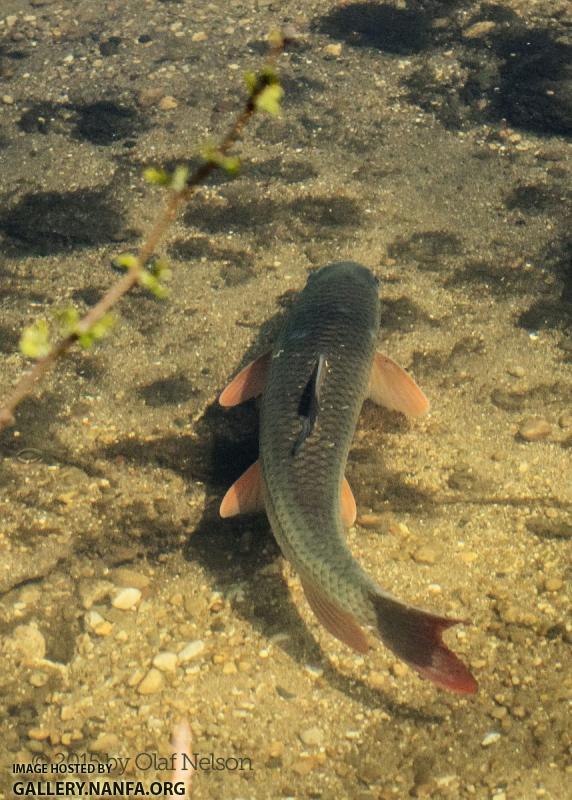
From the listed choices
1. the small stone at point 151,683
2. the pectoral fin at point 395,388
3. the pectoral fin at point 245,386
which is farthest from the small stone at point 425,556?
the small stone at point 151,683

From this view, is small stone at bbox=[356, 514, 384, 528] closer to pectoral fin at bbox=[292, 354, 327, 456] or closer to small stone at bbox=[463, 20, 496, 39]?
pectoral fin at bbox=[292, 354, 327, 456]

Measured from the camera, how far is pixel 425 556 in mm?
4188

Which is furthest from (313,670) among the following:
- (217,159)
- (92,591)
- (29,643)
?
(217,159)

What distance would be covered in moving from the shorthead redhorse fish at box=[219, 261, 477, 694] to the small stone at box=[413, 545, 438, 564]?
1.33ft

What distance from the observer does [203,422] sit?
4.94 metres

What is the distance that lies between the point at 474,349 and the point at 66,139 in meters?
4.12

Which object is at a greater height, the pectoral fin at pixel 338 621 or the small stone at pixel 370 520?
the pectoral fin at pixel 338 621

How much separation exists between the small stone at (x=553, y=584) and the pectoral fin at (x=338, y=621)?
3.71 ft

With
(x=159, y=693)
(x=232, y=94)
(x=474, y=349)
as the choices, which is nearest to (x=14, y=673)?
(x=159, y=693)

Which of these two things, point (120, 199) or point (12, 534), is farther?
point (120, 199)

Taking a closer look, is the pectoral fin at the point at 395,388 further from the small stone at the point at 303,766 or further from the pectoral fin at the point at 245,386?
the small stone at the point at 303,766

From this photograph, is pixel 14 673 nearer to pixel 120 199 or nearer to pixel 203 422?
pixel 203 422

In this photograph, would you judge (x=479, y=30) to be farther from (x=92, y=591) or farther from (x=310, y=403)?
(x=92, y=591)

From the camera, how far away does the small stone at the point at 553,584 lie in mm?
3980
